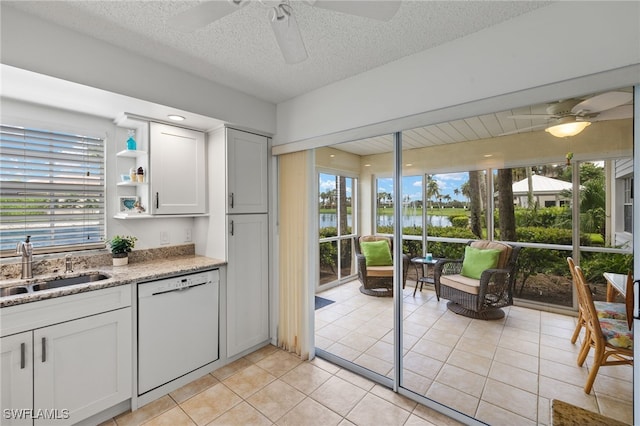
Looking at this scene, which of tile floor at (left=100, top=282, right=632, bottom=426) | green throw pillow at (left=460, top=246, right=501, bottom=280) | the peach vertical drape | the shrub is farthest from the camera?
the peach vertical drape

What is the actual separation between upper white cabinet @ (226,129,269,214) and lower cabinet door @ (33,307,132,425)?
126 centimetres

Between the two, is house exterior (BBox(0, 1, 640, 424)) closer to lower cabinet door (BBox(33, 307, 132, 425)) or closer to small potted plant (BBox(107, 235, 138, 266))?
small potted plant (BBox(107, 235, 138, 266))

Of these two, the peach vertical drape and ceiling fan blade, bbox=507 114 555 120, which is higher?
ceiling fan blade, bbox=507 114 555 120

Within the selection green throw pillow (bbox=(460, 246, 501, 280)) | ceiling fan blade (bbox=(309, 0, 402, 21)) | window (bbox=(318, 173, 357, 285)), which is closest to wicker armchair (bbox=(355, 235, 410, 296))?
window (bbox=(318, 173, 357, 285))

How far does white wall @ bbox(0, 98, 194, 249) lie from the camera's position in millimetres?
2086

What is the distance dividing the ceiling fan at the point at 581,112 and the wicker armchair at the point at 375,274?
1.29m

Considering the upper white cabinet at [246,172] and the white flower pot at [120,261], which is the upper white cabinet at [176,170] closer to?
the upper white cabinet at [246,172]

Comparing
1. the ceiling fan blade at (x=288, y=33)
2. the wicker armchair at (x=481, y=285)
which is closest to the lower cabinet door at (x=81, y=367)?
the ceiling fan blade at (x=288, y=33)

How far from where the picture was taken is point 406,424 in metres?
1.89

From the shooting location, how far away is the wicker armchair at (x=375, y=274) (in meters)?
2.39

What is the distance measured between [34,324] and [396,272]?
8.02ft

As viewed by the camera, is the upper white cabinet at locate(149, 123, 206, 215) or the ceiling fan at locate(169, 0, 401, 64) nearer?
the ceiling fan at locate(169, 0, 401, 64)

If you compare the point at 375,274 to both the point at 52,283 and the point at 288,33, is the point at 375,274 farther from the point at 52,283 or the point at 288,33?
the point at 52,283

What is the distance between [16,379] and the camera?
5.24 feet
